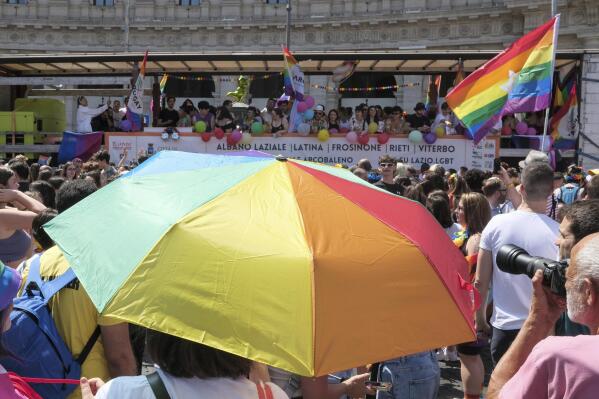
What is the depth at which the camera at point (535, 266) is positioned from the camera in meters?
2.32

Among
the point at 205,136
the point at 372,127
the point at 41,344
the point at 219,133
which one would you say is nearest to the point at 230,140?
the point at 219,133

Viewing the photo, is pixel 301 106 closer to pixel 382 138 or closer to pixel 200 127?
pixel 382 138

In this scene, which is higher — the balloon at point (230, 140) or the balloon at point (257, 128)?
the balloon at point (257, 128)

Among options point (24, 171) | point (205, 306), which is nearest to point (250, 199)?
point (205, 306)

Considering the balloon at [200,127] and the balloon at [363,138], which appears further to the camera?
the balloon at [200,127]

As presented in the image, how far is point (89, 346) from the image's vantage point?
330 centimetres

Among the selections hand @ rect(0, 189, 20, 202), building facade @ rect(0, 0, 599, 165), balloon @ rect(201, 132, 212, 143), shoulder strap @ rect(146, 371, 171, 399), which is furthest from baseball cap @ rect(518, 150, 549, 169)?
building facade @ rect(0, 0, 599, 165)

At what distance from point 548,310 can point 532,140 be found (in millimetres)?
13727

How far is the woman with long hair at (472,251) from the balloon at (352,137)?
26.9 ft

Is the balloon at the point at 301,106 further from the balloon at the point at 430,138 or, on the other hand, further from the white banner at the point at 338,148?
the balloon at the point at 430,138

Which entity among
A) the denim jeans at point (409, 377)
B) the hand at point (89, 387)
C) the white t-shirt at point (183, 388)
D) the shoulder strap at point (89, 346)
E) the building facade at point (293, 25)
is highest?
the building facade at point (293, 25)

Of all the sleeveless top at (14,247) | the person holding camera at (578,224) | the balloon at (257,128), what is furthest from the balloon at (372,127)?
the person holding camera at (578,224)

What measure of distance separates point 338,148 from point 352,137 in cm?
41

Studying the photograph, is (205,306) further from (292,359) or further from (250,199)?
(250,199)
